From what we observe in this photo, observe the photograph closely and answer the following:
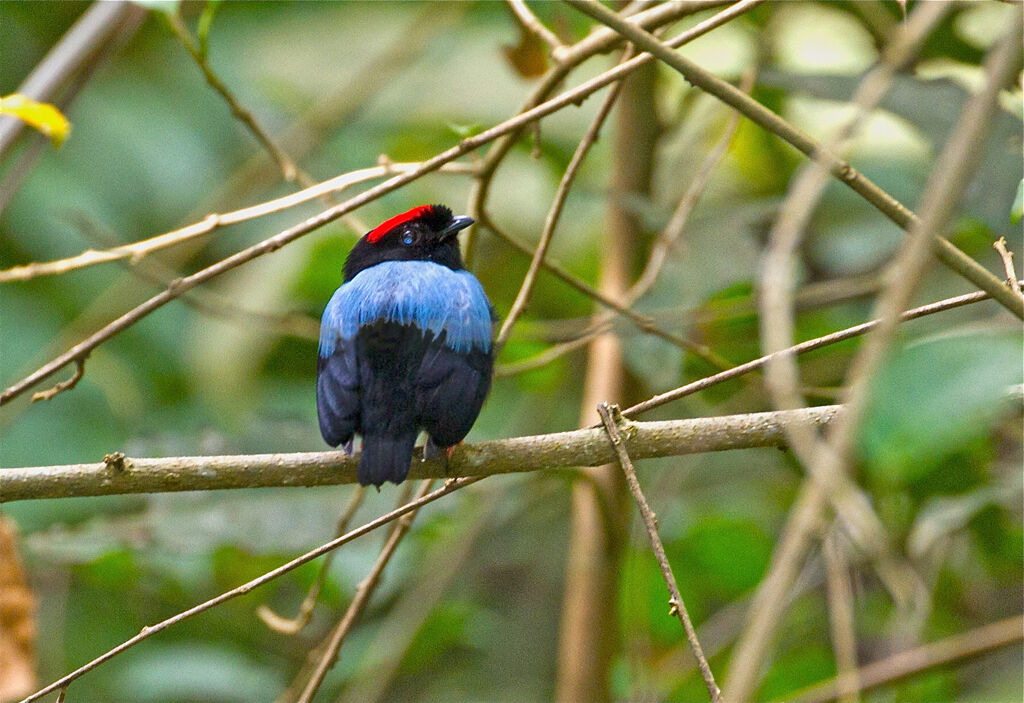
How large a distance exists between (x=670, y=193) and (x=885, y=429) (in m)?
3.46

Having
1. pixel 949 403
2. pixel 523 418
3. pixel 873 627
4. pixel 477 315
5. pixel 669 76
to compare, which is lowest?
pixel 949 403

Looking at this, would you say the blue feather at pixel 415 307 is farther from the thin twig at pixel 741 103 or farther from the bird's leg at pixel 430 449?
the thin twig at pixel 741 103

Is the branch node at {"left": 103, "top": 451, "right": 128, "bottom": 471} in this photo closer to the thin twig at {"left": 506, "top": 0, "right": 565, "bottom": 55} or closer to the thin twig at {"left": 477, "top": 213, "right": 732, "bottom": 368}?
the thin twig at {"left": 477, "top": 213, "right": 732, "bottom": 368}

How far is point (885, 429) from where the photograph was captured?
1589 mm

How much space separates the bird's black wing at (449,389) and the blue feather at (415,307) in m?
0.03

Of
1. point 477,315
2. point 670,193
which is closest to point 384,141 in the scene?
point 670,193

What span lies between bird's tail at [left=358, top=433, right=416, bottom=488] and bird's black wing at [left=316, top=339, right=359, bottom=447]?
12 cm

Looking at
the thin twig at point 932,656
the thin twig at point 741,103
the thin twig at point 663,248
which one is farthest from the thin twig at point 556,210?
the thin twig at point 932,656

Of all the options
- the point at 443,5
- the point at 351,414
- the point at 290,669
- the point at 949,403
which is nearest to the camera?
the point at 949,403

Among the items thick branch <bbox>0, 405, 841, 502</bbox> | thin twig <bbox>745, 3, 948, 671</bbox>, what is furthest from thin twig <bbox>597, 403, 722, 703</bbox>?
thin twig <bbox>745, 3, 948, 671</bbox>

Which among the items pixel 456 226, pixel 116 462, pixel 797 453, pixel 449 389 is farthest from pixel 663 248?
pixel 797 453

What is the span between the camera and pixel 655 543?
1.80 meters

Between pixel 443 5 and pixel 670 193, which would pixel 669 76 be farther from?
pixel 443 5

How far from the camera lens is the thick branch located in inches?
83.9
